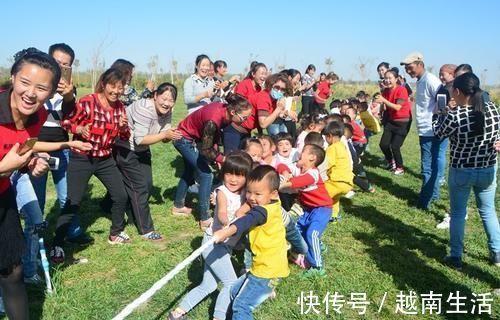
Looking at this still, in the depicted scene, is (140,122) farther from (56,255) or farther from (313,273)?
(313,273)

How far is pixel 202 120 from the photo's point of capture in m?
5.02

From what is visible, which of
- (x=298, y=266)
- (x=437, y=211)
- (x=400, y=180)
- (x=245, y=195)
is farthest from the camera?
(x=400, y=180)

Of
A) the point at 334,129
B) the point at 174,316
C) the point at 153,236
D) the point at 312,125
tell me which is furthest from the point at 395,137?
the point at 174,316

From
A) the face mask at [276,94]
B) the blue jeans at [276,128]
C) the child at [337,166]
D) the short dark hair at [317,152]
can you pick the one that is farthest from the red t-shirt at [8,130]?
the blue jeans at [276,128]

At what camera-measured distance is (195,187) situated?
21.7 feet

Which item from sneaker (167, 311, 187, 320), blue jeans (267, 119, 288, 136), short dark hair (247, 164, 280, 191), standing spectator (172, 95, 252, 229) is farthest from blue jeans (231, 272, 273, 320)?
blue jeans (267, 119, 288, 136)

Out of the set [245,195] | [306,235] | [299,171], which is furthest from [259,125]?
[245,195]

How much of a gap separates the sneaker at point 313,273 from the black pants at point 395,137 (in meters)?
4.69

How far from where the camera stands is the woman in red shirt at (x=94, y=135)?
13.5ft

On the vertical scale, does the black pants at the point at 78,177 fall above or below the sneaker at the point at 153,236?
above

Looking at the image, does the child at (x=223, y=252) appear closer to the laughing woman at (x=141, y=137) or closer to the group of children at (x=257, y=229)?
the group of children at (x=257, y=229)

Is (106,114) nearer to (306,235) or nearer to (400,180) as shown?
(306,235)

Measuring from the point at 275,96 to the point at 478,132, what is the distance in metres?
2.73

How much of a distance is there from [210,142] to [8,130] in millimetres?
2560
